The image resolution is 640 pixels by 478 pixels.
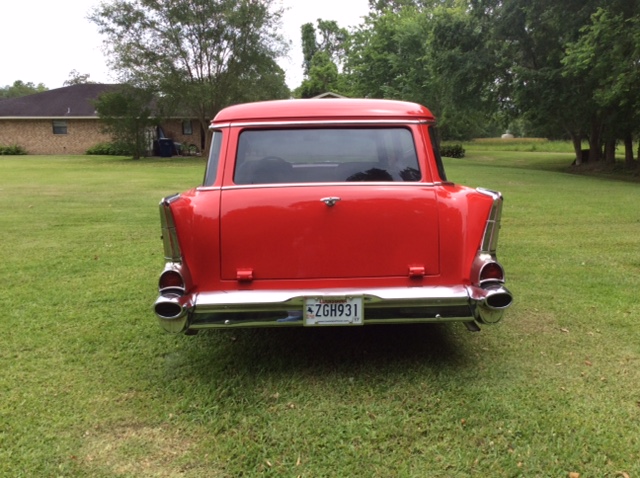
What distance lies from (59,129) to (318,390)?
126ft

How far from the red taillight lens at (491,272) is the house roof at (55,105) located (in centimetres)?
3603

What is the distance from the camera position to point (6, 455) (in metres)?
2.56

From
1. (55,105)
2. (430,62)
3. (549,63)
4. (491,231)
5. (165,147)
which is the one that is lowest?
(165,147)

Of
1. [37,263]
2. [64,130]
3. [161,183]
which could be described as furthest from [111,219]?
[64,130]

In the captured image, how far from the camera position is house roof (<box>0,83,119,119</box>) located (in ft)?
116

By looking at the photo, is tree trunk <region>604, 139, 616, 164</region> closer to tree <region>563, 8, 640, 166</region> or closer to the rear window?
tree <region>563, 8, 640, 166</region>

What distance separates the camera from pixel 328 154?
3531 millimetres

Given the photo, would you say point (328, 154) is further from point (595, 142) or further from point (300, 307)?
point (595, 142)

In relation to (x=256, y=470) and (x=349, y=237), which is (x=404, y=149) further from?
(x=256, y=470)

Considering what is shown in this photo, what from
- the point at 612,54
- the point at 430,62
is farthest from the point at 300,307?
the point at 430,62

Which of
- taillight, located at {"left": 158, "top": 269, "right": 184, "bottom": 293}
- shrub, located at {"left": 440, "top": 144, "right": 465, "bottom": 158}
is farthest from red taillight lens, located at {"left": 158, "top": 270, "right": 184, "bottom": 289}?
shrub, located at {"left": 440, "top": 144, "right": 465, "bottom": 158}

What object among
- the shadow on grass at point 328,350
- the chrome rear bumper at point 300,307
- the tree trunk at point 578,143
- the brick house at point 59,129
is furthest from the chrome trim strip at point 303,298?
the brick house at point 59,129

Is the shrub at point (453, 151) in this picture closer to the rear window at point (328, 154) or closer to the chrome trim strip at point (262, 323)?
the rear window at point (328, 154)

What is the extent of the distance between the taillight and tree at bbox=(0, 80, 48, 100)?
316 ft
